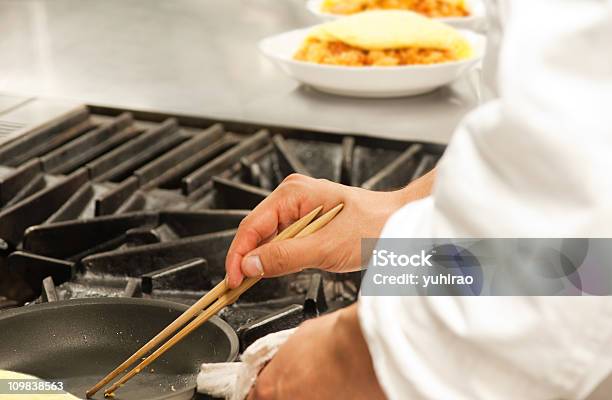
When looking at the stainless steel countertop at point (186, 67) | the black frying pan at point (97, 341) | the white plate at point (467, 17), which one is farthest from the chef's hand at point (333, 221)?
the white plate at point (467, 17)

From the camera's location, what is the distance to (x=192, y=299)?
48.3 inches

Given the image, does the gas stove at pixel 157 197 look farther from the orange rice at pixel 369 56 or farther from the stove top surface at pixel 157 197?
the orange rice at pixel 369 56

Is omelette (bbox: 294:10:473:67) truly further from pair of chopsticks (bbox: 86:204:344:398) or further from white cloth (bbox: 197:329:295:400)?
white cloth (bbox: 197:329:295:400)

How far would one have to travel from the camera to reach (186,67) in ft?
7.13

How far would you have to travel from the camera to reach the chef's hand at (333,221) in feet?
3.56

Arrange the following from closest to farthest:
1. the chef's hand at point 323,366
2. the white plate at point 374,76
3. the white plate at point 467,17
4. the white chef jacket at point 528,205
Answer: the white chef jacket at point 528,205, the chef's hand at point 323,366, the white plate at point 374,76, the white plate at point 467,17

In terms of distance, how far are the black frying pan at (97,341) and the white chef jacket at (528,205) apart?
341 mm

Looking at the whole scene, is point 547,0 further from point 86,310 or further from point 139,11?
point 139,11

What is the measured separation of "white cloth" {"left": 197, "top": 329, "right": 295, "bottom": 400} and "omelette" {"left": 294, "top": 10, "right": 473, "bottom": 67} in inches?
42.0

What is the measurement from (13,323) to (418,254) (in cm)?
51

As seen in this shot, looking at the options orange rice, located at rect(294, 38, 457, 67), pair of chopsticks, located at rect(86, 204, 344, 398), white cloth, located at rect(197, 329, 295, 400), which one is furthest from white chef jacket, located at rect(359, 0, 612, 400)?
orange rice, located at rect(294, 38, 457, 67)

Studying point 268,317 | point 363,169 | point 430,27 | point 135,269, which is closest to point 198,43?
point 430,27

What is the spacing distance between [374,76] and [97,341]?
95 cm

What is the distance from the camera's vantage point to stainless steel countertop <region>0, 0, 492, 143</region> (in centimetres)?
187
